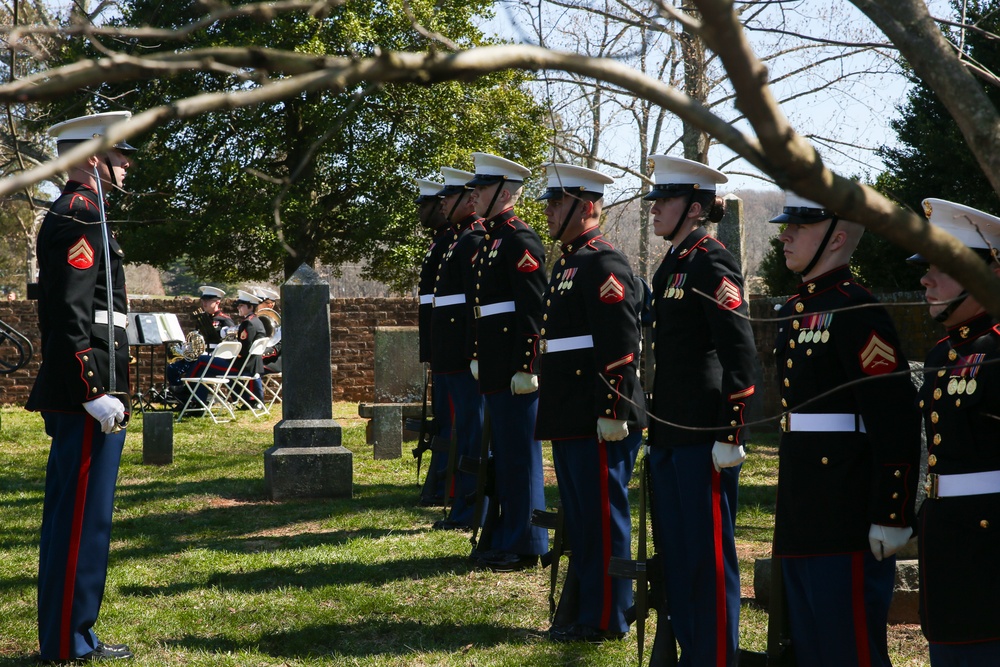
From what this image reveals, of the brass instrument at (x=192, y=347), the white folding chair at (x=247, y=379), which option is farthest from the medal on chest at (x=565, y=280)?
the brass instrument at (x=192, y=347)

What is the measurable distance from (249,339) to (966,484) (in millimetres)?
14259

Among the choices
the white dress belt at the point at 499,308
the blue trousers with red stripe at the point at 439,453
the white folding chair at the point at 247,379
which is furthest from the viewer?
the white folding chair at the point at 247,379

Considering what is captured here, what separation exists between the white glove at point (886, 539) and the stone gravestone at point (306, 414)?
19.6ft

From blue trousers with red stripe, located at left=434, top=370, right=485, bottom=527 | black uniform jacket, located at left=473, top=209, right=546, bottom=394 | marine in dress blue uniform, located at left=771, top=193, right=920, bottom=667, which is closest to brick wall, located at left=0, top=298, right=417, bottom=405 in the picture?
blue trousers with red stripe, located at left=434, top=370, right=485, bottom=527

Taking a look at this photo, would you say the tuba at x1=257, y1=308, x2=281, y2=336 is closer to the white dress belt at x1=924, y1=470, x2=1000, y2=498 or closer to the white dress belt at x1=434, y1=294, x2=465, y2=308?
the white dress belt at x1=434, y1=294, x2=465, y2=308

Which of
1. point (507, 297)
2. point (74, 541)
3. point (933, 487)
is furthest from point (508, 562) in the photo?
point (933, 487)

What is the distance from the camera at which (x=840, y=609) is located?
3135mm

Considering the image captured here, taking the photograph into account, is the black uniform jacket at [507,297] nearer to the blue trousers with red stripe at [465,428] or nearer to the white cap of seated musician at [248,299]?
the blue trousers with red stripe at [465,428]

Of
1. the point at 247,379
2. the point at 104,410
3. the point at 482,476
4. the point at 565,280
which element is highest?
the point at 565,280

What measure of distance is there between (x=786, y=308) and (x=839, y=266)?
12.0 inches

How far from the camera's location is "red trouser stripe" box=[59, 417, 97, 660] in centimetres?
441

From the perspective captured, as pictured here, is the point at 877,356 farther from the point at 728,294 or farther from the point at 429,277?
the point at 429,277

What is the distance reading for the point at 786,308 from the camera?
144 inches

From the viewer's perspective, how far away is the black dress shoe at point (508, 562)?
6.07 m
